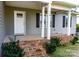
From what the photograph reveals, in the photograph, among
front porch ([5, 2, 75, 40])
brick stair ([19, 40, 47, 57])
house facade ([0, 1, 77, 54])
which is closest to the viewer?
brick stair ([19, 40, 47, 57])

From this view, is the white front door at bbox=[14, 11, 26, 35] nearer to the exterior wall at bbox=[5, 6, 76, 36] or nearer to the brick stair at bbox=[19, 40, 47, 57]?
the exterior wall at bbox=[5, 6, 76, 36]

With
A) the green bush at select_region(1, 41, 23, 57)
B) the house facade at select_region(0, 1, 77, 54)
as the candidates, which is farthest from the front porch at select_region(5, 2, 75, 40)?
the green bush at select_region(1, 41, 23, 57)

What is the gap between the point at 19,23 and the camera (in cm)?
1422

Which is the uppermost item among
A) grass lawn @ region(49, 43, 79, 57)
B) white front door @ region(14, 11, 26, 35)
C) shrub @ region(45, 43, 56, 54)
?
white front door @ region(14, 11, 26, 35)

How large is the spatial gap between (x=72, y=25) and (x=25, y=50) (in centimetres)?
1399

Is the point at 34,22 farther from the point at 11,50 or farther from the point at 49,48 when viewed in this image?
the point at 11,50

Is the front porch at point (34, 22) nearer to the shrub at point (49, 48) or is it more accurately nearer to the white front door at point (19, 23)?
the white front door at point (19, 23)

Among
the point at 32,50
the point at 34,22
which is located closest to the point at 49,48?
the point at 32,50

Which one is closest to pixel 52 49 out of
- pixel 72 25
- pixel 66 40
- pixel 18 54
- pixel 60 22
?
pixel 18 54

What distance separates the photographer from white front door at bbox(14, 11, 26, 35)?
45.9 ft

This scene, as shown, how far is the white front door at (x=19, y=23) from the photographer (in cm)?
1399

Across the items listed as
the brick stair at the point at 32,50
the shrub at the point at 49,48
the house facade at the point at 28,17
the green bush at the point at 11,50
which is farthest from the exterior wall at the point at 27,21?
the green bush at the point at 11,50

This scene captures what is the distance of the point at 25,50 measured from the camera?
24.6ft

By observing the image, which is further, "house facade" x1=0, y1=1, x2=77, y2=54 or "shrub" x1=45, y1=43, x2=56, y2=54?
"house facade" x1=0, y1=1, x2=77, y2=54
